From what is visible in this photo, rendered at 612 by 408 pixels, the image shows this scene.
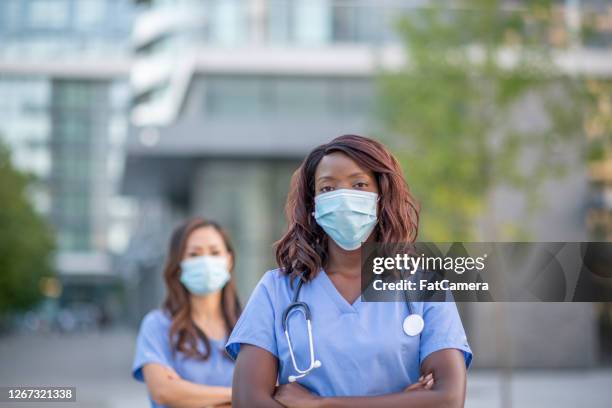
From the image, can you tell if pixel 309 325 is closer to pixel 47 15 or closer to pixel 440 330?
pixel 440 330

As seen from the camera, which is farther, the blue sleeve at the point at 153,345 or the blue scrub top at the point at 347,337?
the blue sleeve at the point at 153,345

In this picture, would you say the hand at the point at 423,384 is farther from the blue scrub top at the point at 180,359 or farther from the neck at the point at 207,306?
the neck at the point at 207,306

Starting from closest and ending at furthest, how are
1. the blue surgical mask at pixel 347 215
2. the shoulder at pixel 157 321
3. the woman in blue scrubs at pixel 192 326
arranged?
1. the blue surgical mask at pixel 347 215
2. the woman in blue scrubs at pixel 192 326
3. the shoulder at pixel 157 321

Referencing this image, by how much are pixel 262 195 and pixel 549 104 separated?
9912mm

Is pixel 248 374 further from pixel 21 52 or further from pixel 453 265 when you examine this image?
pixel 21 52

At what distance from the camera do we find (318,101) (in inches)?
1081

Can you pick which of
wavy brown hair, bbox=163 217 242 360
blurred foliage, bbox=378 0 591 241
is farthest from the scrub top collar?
blurred foliage, bbox=378 0 591 241

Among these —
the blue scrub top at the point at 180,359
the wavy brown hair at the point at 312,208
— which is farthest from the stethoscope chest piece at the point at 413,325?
the blue scrub top at the point at 180,359

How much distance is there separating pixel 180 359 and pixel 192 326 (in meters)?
0.18

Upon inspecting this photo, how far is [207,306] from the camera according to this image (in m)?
4.86

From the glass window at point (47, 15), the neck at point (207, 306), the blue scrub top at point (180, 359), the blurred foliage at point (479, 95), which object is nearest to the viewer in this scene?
the blue scrub top at point (180, 359)

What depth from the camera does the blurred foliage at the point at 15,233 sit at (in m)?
34.3

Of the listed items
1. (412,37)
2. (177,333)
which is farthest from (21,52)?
(177,333)

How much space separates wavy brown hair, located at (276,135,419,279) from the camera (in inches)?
109
